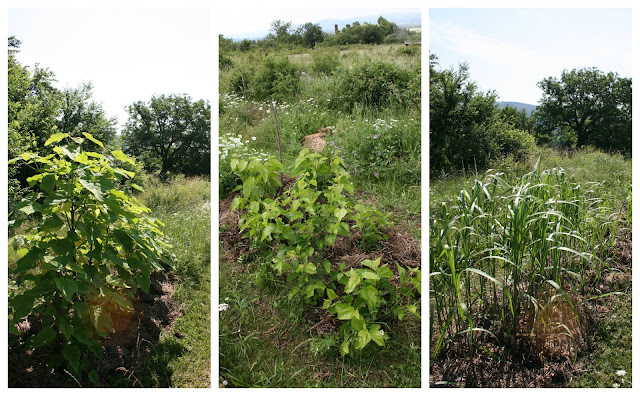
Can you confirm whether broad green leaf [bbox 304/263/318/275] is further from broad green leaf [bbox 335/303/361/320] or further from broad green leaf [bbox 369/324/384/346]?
broad green leaf [bbox 369/324/384/346]

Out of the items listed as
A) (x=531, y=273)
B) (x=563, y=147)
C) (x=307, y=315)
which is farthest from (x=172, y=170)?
(x=563, y=147)

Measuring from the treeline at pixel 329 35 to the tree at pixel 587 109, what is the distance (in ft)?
2.82

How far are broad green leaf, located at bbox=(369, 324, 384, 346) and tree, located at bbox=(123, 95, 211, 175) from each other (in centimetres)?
112

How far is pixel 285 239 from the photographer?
7.29 ft

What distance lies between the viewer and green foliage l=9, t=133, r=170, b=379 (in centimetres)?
185

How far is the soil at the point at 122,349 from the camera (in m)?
2.10

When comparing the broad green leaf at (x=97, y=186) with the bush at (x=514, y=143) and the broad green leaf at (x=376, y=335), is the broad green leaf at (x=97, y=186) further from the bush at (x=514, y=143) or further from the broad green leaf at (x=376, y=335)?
the bush at (x=514, y=143)

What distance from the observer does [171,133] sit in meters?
2.29

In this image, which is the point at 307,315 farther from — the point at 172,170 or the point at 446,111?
the point at 446,111

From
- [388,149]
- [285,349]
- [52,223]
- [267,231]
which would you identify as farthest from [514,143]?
[52,223]

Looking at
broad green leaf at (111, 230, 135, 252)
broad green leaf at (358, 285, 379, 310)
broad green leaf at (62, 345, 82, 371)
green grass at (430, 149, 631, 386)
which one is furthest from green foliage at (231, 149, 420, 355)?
broad green leaf at (62, 345, 82, 371)

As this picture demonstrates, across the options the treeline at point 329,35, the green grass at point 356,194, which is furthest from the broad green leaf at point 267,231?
the treeline at point 329,35

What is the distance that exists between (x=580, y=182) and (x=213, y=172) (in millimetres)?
Result: 2043

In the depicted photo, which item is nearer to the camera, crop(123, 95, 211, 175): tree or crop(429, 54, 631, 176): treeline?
crop(123, 95, 211, 175): tree
